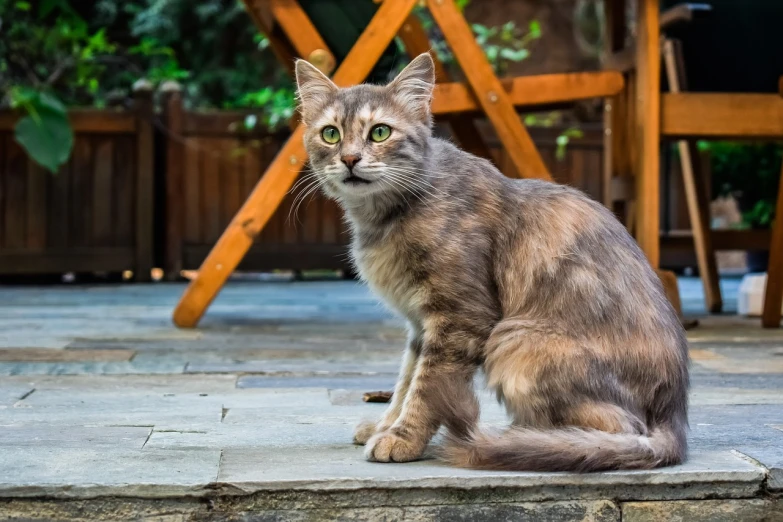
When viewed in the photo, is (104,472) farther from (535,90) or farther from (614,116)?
(614,116)

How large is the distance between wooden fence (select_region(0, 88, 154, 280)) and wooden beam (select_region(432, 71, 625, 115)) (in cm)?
327

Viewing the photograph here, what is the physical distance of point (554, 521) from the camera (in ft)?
4.32

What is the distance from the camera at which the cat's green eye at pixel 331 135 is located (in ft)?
5.70

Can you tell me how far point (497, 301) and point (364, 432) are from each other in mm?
341

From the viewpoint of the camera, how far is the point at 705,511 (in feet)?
4.42

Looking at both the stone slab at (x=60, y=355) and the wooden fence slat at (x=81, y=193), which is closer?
the stone slab at (x=60, y=355)

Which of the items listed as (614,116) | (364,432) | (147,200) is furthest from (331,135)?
(147,200)

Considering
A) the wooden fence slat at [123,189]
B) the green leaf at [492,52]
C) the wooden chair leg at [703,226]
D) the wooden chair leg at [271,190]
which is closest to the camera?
the wooden chair leg at [271,190]

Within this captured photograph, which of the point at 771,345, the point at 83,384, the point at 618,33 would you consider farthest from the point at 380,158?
the point at 618,33

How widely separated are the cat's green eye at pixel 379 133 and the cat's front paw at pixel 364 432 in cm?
54

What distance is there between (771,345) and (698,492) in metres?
1.82

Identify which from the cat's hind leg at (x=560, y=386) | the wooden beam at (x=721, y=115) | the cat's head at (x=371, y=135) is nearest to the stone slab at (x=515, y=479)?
the cat's hind leg at (x=560, y=386)

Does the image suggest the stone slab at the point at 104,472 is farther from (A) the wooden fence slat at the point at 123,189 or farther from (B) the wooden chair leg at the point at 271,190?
(A) the wooden fence slat at the point at 123,189

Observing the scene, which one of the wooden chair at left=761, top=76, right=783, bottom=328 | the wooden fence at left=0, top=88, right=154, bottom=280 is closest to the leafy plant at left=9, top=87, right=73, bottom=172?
the wooden fence at left=0, top=88, right=154, bottom=280
